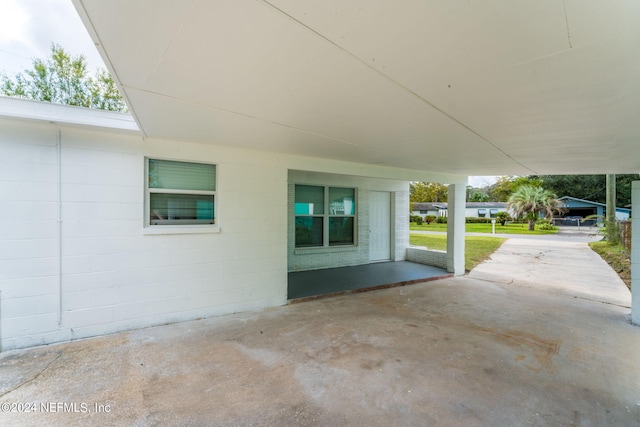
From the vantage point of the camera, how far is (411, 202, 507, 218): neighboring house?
36.5 metres

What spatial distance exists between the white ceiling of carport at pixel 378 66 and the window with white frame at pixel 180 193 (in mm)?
679

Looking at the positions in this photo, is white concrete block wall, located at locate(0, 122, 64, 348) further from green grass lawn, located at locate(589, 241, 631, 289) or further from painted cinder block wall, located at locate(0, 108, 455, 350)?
green grass lawn, located at locate(589, 241, 631, 289)

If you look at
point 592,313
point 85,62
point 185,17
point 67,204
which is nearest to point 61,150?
point 67,204

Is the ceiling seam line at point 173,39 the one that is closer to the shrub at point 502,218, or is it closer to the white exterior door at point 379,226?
the white exterior door at point 379,226

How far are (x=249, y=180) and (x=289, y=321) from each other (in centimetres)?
225

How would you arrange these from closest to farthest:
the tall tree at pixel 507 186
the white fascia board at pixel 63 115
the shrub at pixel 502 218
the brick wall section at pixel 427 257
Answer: the white fascia board at pixel 63 115, the brick wall section at pixel 427 257, the shrub at pixel 502 218, the tall tree at pixel 507 186

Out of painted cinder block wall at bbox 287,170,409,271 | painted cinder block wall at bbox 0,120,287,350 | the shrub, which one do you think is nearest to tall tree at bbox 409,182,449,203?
the shrub

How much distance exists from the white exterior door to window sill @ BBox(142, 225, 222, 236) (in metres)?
5.20

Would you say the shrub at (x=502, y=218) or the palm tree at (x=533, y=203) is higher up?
the palm tree at (x=533, y=203)

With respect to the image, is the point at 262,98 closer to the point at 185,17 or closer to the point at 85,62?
the point at 185,17

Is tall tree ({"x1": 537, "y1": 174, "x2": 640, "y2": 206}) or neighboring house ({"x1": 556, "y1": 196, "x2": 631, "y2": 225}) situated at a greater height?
tall tree ({"x1": 537, "y1": 174, "x2": 640, "y2": 206})

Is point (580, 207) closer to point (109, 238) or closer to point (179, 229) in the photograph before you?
point (179, 229)

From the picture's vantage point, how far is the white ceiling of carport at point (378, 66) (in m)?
1.30

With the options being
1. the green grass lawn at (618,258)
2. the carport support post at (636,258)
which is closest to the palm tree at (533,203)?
the green grass lawn at (618,258)
